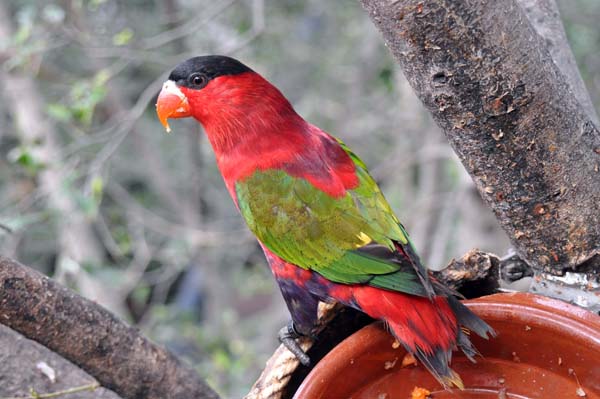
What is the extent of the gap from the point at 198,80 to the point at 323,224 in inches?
18.8

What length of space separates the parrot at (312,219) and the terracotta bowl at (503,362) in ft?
0.13

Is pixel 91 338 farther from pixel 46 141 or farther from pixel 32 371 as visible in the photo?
pixel 46 141

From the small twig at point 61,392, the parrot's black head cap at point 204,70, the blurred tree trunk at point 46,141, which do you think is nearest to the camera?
the small twig at point 61,392

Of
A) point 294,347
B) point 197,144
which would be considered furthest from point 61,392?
point 197,144

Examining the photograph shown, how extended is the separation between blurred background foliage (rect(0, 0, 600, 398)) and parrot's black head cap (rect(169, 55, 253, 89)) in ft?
3.56

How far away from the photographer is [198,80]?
1711mm

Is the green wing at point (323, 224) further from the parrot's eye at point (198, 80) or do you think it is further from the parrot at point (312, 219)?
the parrot's eye at point (198, 80)

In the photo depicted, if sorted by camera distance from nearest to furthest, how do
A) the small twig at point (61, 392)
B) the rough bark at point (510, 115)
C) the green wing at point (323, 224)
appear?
1. the rough bark at point (510, 115)
2. the small twig at point (61, 392)
3. the green wing at point (323, 224)

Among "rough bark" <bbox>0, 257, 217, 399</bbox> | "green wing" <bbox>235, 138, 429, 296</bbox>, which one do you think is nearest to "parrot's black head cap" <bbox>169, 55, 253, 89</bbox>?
"green wing" <bbox>235, 138, 429, 296</bbox>

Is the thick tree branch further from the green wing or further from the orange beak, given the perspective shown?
the orange beak

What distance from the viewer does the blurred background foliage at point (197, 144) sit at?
3.16 metres

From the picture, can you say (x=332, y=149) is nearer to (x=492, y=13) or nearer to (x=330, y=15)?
(x=492, y=13)

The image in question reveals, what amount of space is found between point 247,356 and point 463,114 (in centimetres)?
235

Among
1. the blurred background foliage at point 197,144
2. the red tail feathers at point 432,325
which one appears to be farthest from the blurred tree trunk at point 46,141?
the red tail feathers at point 432,325
